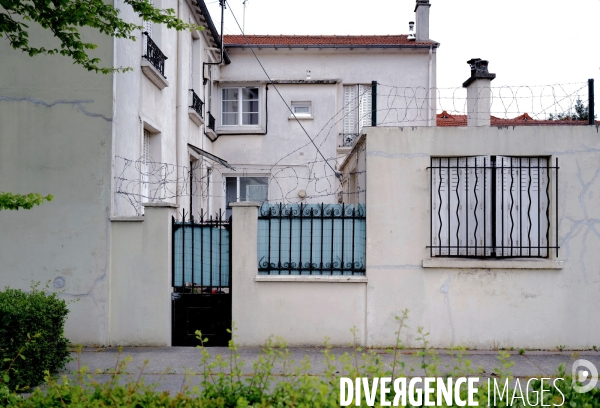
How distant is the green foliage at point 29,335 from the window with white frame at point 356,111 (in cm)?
1415

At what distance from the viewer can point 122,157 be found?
9828mm

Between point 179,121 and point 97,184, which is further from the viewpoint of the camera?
point 179,121

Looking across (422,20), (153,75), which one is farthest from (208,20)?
(422,20)

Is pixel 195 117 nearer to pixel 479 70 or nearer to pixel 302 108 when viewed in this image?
pixel 302 108

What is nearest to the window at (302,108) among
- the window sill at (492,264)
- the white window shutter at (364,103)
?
the white window shutter at (364,103)

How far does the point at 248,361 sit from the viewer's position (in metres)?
8.45

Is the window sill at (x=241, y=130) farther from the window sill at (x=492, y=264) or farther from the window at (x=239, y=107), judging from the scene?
the window sill at (x=492, y=264)

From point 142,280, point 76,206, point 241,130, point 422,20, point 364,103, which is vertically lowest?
point 142,280

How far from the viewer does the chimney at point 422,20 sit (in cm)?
2220

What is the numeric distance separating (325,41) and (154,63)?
1119cm

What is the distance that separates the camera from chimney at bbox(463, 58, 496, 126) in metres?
10.2

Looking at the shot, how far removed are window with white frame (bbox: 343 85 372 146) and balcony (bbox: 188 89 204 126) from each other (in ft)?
18.2

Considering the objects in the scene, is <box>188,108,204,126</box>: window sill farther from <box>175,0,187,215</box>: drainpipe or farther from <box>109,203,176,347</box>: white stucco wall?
<box>109,203,176,347</box>: white stucco wall

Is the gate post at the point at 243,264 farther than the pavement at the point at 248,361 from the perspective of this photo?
Yes
